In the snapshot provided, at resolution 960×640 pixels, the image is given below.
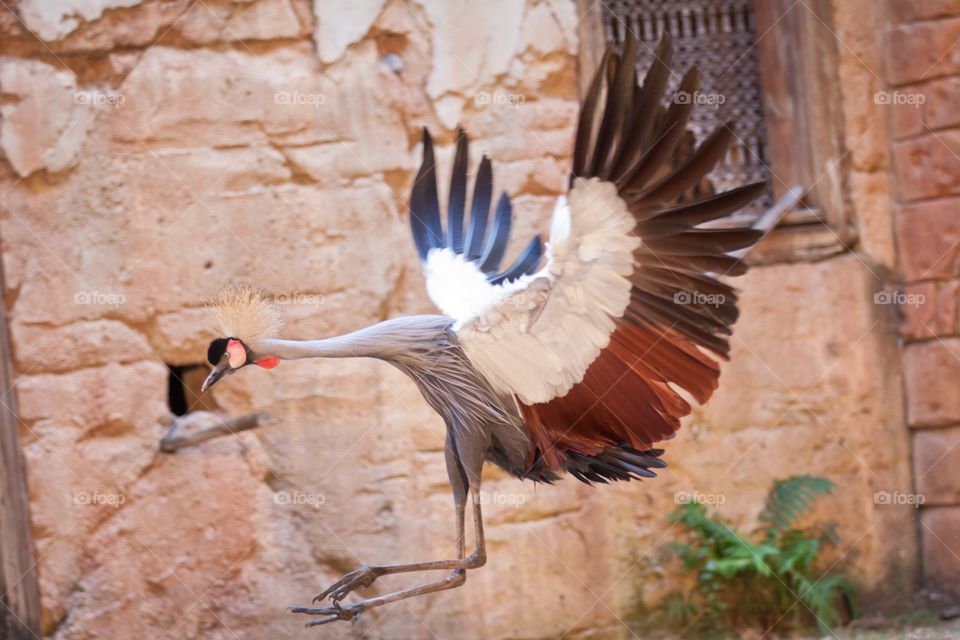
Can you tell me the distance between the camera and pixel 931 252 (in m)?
4.14

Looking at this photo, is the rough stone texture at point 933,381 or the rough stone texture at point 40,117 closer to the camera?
the rough stone texture at point 40,117

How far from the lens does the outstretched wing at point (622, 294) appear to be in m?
2.46

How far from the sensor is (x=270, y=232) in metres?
4.04

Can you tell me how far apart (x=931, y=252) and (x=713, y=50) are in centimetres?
114

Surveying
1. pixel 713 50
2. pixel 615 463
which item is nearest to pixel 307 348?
pixel 615 463

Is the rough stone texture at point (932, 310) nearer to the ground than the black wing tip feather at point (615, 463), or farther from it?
farther from it

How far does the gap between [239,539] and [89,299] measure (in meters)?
1.02

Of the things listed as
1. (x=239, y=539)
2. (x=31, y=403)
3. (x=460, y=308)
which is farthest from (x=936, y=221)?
(x=31, y=403)

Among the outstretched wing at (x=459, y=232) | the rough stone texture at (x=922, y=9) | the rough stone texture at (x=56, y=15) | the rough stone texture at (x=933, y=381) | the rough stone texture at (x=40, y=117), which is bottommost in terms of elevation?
the rough stone texture at (x=933, y=381)

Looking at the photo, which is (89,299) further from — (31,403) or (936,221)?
(936,221)

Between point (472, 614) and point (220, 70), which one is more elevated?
point (220, 70)

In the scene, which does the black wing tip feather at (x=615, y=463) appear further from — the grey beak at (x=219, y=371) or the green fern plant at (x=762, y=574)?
the green fern plant at (x=762, y=574)

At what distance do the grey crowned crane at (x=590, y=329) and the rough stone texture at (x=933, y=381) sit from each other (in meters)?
1.80

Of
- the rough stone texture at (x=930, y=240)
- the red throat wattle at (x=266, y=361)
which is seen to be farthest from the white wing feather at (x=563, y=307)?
the rough stone texture at (x=930, y=240)
